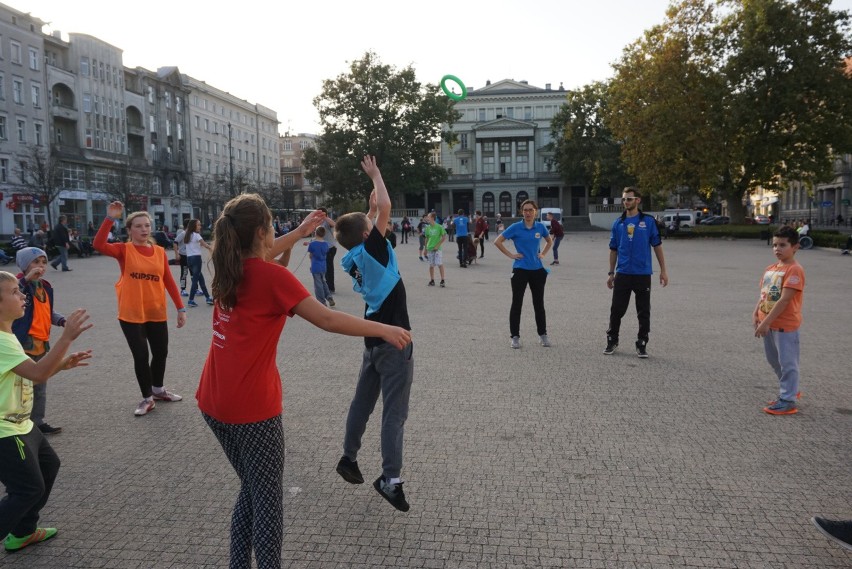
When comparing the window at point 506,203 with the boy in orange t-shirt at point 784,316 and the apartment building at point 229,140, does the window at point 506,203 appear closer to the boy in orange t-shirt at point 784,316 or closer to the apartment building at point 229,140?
the apartment building at point 229,140

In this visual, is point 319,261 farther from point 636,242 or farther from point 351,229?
point 351,229

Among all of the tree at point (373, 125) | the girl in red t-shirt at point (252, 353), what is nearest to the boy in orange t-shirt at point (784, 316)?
the girl in red t-shirt at point (252, 353)

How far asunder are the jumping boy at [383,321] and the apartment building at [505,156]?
83872 mm

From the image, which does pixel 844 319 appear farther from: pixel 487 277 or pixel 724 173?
pixel 724 173

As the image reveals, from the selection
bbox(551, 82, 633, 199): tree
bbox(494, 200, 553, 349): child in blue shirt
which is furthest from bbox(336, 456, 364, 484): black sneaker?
bbox(551, 82, 633, 199): tree

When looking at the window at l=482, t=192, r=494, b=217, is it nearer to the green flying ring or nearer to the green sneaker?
the green flying ring

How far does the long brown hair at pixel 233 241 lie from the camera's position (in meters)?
2.72

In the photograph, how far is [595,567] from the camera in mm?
3332

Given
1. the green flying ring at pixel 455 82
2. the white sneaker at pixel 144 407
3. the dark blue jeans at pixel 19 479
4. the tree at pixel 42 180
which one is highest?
the tree at pixel 42 180

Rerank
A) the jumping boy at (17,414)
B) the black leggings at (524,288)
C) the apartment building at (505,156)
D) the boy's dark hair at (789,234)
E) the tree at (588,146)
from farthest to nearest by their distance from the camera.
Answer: the apartment building at (505,156), the tree at (588,146), the black leggings at (524,288), the boy's dark hair at (789,234), the jumping boy at (17,414)

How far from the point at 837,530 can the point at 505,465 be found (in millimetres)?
1971

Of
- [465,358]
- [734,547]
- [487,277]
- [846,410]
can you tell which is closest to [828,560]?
[734,547]

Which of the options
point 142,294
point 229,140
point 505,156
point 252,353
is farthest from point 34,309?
point 505,156

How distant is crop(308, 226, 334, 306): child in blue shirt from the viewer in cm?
1334
